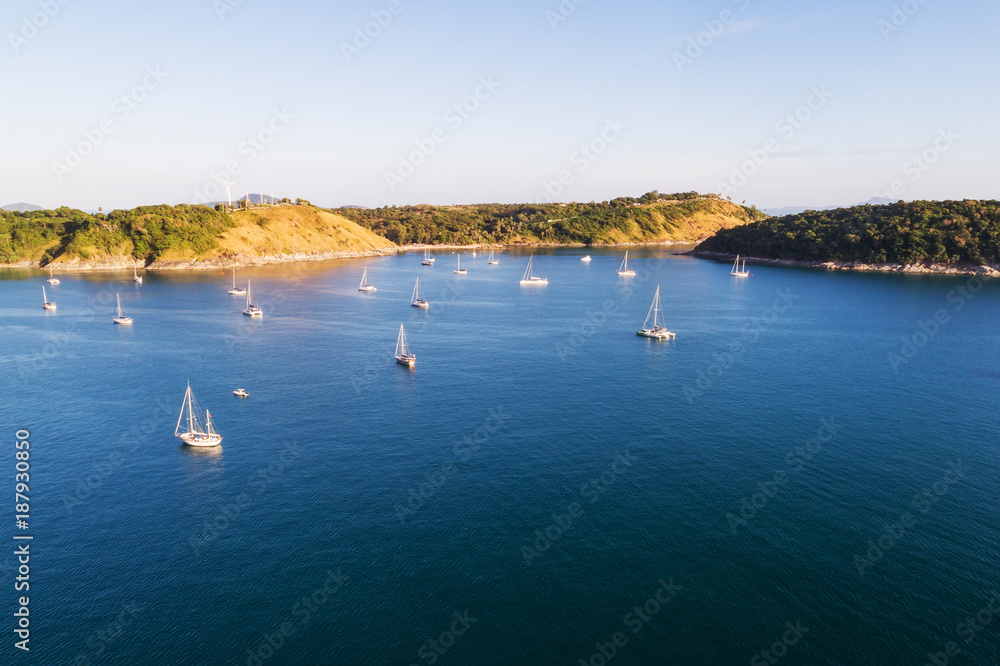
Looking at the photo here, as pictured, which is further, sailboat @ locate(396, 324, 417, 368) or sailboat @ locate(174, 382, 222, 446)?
sailboat @ locate(396, 324, 417, 368)

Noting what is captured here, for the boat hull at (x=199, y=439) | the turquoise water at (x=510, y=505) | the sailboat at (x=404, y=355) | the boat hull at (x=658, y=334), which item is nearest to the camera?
the turquoise water at (x=510, y=505)

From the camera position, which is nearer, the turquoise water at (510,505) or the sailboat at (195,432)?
the turquoise water at (510,505)

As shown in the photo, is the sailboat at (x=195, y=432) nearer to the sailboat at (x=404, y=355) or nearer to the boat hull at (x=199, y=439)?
the boat hull at (x=199, y=439)

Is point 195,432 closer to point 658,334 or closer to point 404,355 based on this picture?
point 404,355

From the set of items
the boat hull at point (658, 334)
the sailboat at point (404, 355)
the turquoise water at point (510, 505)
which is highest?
the boat hull at point (658, 334)

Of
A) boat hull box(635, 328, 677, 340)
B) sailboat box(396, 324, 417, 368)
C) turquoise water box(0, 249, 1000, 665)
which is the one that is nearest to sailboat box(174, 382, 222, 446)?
turquoise water box(0, 249, 1000, 665)

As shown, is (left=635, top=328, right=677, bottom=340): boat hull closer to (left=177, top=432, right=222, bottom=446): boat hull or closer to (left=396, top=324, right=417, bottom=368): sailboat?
(left=396, top=324, right=417, bottom=368): sailboat

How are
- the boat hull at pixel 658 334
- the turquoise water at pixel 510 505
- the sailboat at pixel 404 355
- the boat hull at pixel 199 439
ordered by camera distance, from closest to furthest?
1. the turquoise water at pixel 510 505
2. the boat hull at pixel 199 439
3. the sailboat at pixel 404 355
4. the boat hull at pixel 658 334

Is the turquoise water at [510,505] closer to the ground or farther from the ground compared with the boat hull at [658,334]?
closer to the ground

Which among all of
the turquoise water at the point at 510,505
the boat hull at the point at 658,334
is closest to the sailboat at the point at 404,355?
the turquoise water at the point at 510,505
